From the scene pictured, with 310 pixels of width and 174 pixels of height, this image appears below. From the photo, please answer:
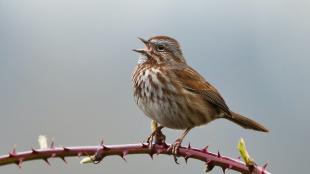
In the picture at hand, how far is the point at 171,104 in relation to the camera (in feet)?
23.0

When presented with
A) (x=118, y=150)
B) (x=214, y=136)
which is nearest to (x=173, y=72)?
(x=118, y=150)

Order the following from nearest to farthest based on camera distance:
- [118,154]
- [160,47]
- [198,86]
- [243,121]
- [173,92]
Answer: [118,154]
[173,92]
[243,121]
[160,47]
[198,86]

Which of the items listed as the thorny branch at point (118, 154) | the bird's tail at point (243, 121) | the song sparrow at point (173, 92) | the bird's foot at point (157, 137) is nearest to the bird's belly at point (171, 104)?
the song sparrow at point (173, 92)

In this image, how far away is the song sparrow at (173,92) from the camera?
270 inches

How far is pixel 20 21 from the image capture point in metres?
95.5

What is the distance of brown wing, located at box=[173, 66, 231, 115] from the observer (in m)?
7.31

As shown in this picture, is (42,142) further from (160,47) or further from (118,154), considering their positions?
(160,47)

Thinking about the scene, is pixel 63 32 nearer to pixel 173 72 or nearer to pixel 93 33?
pixel 93 33

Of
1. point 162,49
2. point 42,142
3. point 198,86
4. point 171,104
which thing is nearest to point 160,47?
point 162,49

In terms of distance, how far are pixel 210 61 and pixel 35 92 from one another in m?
16.7

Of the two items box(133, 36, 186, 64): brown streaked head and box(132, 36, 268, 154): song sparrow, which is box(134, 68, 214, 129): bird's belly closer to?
box(132, 36, 268, 154): song sparrow

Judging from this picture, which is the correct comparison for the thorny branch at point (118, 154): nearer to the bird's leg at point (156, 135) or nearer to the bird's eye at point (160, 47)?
the bird's leg at point (156, 135)

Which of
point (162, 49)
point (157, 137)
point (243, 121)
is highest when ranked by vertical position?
point (162, 49)

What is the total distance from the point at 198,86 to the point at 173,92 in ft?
1.46
